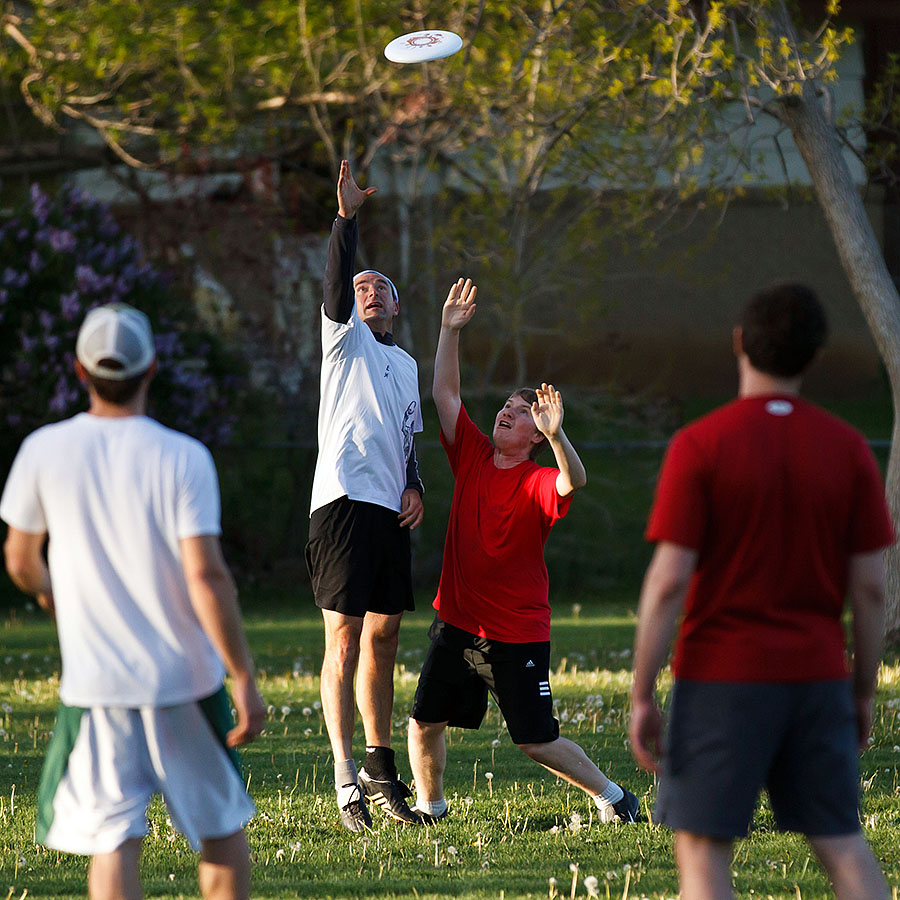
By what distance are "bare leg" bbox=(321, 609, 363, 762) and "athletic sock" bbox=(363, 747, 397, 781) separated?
171 mm

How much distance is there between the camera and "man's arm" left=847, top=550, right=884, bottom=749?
3.23 metres

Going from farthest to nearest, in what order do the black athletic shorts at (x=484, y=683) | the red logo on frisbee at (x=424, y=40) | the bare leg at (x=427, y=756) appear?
the red logo on frisbee at (x=424, y=40), the bare leg at (x=427, y=756), the black athletic shorts at (x=484, y=683)

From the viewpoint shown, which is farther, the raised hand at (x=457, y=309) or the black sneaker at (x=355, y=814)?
the raised hand at (x=457, y=309)

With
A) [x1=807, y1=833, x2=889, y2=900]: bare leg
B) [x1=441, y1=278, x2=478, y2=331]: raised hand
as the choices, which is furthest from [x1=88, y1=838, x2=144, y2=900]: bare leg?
[x1=441, y1=278, x2=478, y2=331]: raised hand

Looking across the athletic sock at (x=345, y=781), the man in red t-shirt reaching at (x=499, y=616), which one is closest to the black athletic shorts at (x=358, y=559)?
the man in red t-shirt reaching at (x=499, y=616)

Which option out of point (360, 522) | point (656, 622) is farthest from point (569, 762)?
point (656, 622)

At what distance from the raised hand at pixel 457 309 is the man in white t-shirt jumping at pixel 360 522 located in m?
0.35

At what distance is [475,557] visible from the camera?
5355 mm

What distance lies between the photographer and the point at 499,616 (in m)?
5.31

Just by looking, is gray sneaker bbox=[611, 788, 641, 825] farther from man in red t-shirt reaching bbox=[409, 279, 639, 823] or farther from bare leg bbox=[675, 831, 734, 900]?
bare leg bbox=[675, 831, 734, 900]

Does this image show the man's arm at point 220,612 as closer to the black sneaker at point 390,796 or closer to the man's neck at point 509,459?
the black sneaker at point 390,796

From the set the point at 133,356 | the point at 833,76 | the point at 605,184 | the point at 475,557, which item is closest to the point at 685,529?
the point at 133,356

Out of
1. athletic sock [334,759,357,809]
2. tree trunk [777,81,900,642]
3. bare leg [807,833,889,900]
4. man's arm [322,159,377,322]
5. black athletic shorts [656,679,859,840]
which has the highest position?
tree trunk [777,81,900,642]

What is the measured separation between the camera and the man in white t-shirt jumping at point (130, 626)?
3.19 metres
